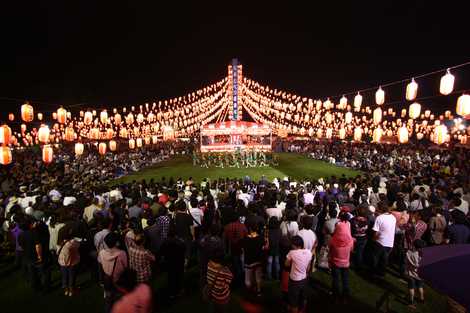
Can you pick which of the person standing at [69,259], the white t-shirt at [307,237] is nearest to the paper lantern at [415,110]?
the white t-shirt at [307,237]

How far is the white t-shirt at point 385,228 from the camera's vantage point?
5.62 meters

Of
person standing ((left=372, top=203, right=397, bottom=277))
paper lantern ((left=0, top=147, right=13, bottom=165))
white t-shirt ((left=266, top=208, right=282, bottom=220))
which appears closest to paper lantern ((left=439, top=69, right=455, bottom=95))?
person standing ((left=372, top=203, right=397, bottom=277))

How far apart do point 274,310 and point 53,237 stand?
15.2ft

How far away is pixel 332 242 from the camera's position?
502cm

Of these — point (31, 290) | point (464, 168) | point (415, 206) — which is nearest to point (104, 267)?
point (31, 290)

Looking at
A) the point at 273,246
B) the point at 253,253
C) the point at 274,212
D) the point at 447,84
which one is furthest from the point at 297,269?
the point at 447,84

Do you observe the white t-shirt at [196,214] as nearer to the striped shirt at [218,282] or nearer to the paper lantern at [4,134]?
the striped shirt at [218,282]

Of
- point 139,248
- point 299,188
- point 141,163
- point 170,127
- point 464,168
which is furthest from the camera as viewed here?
point 170,127

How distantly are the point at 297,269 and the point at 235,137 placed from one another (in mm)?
32267

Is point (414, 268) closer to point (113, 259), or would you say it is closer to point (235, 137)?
point (113, 259)

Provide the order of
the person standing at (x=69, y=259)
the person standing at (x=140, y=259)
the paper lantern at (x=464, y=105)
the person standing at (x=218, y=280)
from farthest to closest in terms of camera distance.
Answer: the paper lantern at (x=464, y=105) < the person standing at (x=69, y=259) < the person standing at (x=140, y=259) < the person standing at (x=218, y=280)

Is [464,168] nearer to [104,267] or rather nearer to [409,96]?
[409,96]

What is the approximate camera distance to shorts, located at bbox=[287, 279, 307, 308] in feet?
13.9

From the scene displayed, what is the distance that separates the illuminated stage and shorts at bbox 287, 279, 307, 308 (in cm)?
2768
